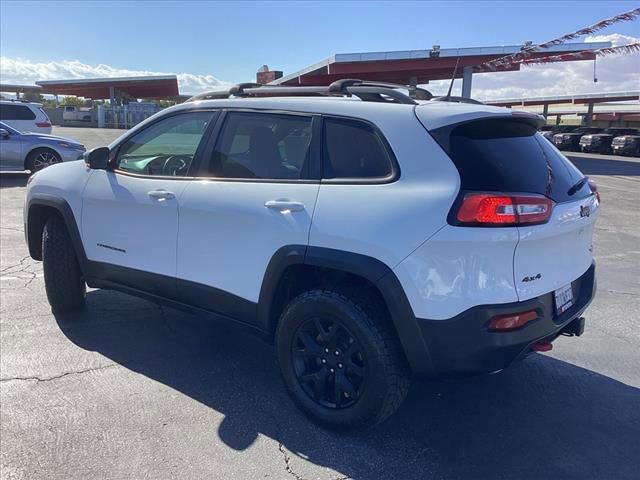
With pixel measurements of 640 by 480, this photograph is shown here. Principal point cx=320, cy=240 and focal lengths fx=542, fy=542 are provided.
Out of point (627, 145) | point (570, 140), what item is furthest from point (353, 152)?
point (570, 140)

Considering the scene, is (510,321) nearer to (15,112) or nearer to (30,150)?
(30,150)

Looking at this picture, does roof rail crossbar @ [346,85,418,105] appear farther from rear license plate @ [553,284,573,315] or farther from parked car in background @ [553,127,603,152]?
parked car in background @ [553,127,603,152]

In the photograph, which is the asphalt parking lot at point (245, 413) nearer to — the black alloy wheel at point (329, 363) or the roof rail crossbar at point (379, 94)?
the black alloy wheel at point (329, 363)

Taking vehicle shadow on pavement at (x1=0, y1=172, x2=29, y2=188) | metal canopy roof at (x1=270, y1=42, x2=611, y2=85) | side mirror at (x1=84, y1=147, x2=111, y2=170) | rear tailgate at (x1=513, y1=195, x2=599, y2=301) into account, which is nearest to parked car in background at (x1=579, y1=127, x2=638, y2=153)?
metal canopy roof at (x1=270, y1=42, x2=611, y2=85)

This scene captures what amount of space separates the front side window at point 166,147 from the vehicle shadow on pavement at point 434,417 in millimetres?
1336

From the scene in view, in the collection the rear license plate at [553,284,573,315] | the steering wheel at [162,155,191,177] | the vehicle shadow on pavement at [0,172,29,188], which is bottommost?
the rear license plate at [553,284,573,315]

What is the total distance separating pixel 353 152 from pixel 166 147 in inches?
65.7

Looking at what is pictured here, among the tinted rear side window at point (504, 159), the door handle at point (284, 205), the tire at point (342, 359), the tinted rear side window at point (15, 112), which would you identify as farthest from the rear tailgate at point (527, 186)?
the tinted rear side window at point (15, 112)

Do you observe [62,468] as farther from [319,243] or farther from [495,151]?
[495,151]

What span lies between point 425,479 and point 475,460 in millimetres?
325

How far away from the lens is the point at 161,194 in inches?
142

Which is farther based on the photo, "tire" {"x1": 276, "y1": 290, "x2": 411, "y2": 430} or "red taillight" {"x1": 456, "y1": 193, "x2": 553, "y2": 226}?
"tire" {"x1": 276, "y1": 290, "x2": 411, "y2": 430}

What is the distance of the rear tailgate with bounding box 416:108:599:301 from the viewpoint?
2.56 metres

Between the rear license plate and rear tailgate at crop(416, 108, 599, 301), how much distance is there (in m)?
0.04
